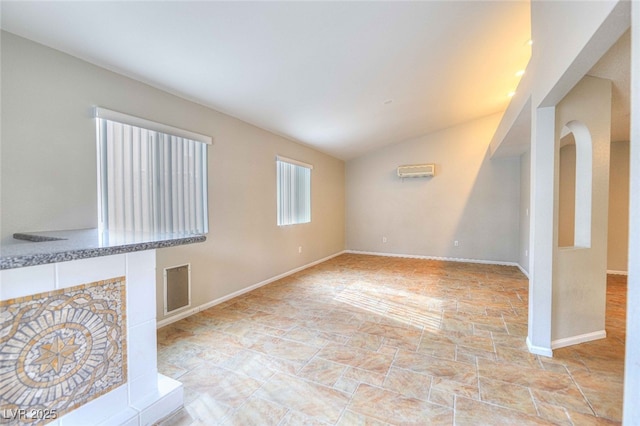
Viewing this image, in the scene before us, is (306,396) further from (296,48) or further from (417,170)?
(417,170)

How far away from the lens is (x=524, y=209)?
512 cm

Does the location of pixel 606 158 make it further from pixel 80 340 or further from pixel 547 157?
pixel 80 340

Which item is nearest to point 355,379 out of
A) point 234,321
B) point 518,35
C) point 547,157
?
point 234,321

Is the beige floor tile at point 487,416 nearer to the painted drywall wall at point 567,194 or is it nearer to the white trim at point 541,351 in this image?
Result: the white trim at point 541,351

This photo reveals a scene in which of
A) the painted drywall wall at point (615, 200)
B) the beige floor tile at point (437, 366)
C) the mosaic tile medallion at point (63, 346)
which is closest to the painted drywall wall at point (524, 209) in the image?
the painted drywall wall at point (615, 200)

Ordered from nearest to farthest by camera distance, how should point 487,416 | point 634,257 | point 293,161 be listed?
1. point 634,257
2. point 487,416
3. point 293,161

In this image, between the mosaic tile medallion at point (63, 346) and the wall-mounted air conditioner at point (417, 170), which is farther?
the wall-mounted air conditioner at point (417, 170)

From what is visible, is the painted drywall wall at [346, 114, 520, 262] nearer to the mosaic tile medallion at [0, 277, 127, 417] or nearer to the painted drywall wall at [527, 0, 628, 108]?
the painted drywall wall at [527, 0, 628, 108]

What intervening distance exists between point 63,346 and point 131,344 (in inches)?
12.0

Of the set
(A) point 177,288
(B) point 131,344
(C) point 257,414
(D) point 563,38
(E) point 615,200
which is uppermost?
(D) point 563,38

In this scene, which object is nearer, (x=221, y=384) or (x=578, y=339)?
(x=221, y=384)

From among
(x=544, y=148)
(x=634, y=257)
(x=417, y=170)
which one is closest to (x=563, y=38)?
(x=544, y=148)

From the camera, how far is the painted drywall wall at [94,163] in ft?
6.20

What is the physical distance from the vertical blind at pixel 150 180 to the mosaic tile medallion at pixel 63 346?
1156 mm
